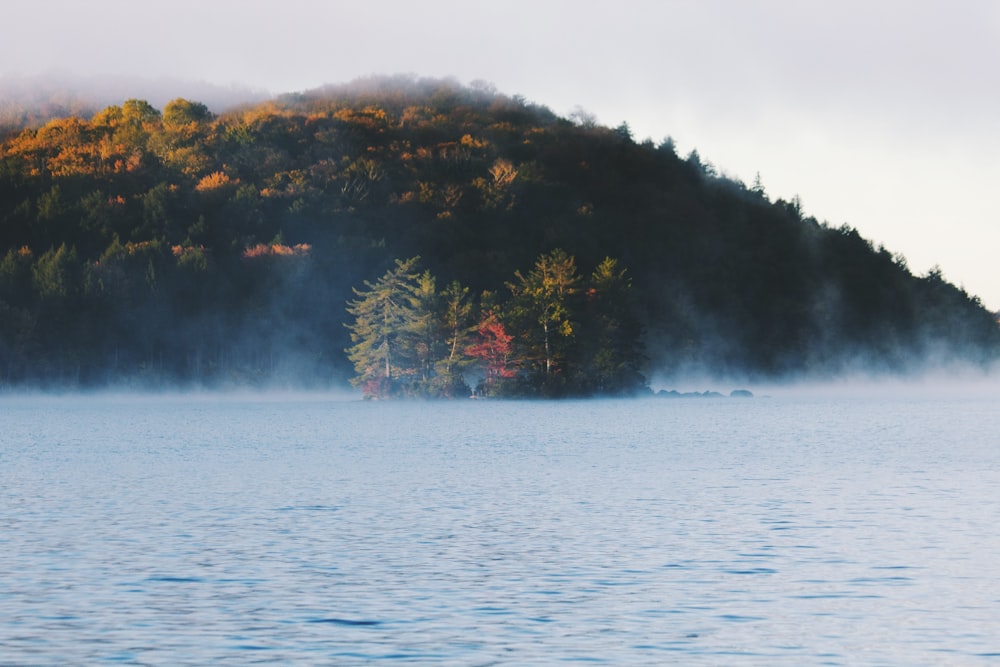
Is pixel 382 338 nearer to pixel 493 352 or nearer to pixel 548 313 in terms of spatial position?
pixel 493 352

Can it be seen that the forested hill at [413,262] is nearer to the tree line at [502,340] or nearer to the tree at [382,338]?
the tree line at [502,340]

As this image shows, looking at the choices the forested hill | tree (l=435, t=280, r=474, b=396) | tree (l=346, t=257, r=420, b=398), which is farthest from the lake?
the forested hill

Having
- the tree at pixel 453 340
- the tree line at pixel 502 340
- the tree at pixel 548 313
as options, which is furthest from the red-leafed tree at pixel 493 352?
the tree at pixel 548 313

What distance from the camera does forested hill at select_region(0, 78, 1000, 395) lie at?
114250mm

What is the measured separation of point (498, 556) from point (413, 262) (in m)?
92.9

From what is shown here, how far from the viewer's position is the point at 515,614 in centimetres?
1809

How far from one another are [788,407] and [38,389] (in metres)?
61.4

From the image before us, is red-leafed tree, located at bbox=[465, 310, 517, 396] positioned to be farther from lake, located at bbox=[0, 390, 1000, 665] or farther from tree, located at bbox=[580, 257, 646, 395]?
lake, located at bbox=[0, 390, 1000, 665]

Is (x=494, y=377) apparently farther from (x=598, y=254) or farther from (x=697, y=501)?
(x=697, y=501)

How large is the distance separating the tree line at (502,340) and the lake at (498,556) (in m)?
56.8

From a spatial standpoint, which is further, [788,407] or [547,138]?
[547,138]

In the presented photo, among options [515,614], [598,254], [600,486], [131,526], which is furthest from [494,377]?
[515,614]

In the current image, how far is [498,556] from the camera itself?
23.2 m


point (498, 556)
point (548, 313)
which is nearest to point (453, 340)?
point (548, 313)
